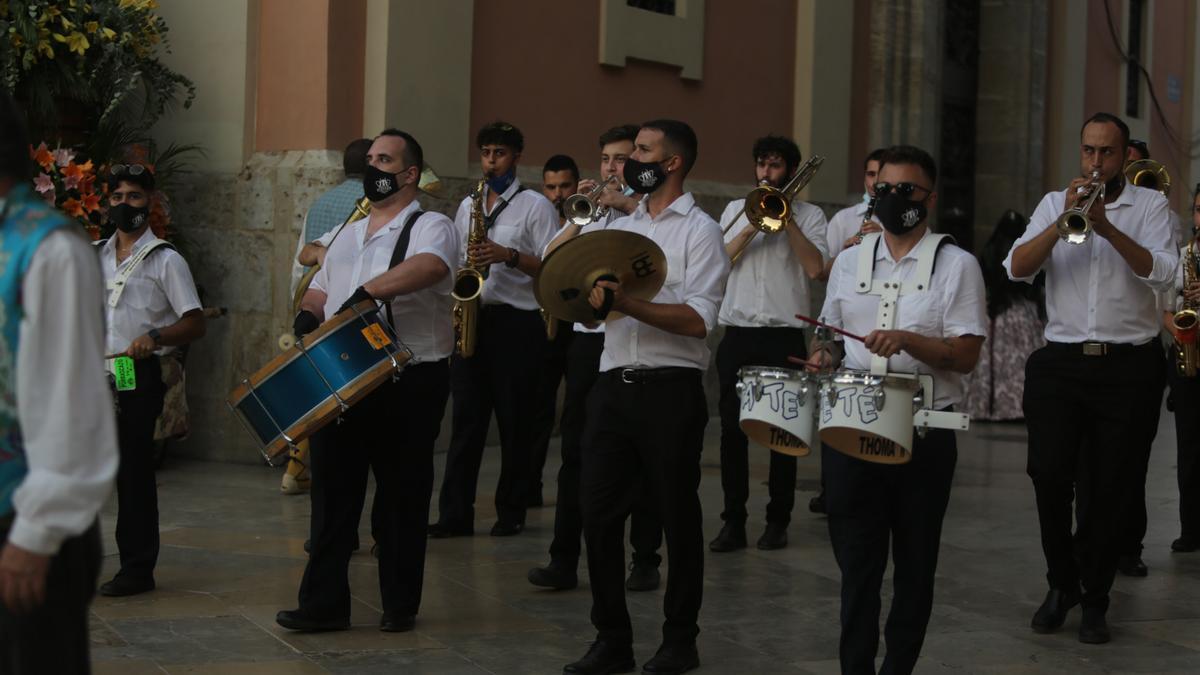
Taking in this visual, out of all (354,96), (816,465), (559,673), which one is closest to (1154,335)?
(559,673)

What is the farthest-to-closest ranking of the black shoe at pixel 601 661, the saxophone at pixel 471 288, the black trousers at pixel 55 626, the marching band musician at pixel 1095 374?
the saxophone at pixel 471 288
the marching band musician at pixel 1095 374
the black shoe at pixel 601 661
the black trousers at pixel 55 626

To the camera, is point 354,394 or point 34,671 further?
point 354,394

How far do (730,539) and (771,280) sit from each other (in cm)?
135

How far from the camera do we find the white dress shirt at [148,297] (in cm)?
700

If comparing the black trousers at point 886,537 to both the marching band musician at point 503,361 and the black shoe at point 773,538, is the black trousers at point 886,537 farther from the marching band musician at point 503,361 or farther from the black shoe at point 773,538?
the marching band musician at point 503,361

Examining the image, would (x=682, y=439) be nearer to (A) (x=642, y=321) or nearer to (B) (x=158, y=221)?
(A) (x=642, y=321)

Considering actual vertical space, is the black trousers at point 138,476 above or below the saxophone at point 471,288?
below

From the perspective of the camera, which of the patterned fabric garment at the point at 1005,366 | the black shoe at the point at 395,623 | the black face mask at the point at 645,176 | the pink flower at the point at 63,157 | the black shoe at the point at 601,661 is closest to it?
the black shoe at the point at 601,661

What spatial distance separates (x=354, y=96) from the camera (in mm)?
10969

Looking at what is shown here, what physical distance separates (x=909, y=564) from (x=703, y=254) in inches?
53.4

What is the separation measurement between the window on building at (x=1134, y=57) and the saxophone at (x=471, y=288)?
1409 cm

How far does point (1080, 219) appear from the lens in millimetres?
6461

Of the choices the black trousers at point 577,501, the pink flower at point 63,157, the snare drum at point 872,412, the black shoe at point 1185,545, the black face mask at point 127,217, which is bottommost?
the black shoe at point 1185,545

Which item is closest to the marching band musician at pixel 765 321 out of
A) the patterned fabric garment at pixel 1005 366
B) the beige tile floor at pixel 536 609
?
the beige tile floor at pixel 536 609
